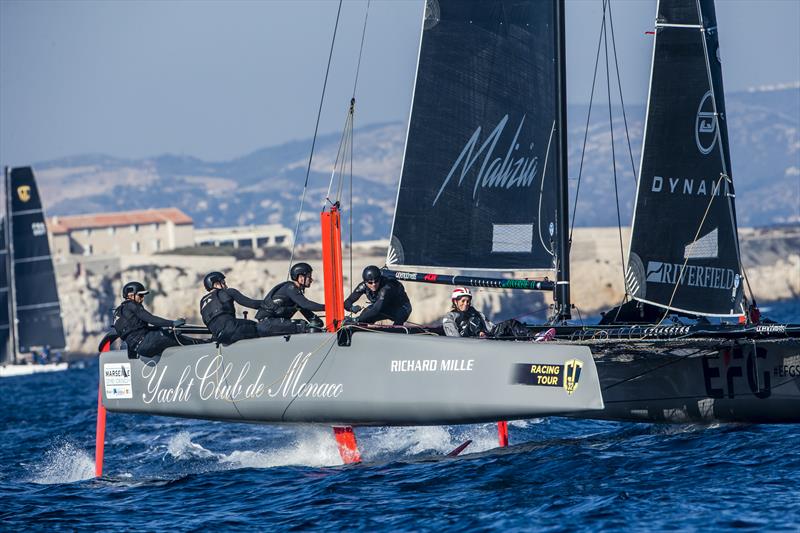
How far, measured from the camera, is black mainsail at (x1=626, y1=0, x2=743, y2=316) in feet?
43.4

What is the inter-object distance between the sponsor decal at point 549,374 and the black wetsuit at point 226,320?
3106mm

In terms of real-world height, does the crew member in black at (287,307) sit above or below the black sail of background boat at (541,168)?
below

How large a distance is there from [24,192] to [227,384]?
36.6 meters

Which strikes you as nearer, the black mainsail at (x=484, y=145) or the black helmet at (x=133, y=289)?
the black helmet at (x=133, y=289)

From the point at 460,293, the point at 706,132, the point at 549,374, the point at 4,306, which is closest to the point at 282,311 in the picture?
the point at 460,293

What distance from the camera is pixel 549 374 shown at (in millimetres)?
11195

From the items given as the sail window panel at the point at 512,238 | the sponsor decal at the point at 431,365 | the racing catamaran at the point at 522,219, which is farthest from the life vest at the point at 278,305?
the sail window panel at the point at 512,238

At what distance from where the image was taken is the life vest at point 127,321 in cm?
1353

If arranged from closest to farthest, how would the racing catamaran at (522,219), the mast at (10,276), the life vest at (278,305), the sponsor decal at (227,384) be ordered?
1. the sponsor decal at (227,384)
2. the racing catamaran at (522,219)
3. the life vest at (278,305)
4. the mast at (10,276)

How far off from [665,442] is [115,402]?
5.84m

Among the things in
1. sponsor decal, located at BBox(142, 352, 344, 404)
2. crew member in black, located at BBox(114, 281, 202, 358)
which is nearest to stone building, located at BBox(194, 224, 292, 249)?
crew member in black, located at BBox(114, 281, 202, 358)

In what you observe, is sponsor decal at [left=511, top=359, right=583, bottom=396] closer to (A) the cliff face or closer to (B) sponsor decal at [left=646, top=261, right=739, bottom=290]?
(B) sponsor decal at [left=646, top=261, right=739, bottom=290]

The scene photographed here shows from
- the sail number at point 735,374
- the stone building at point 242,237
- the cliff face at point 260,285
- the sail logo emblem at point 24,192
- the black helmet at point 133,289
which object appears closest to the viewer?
the sail number at point 735,374

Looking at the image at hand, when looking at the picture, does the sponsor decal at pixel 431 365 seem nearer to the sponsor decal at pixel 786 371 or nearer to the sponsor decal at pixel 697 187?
the sponsor decal at pixel 786 371
